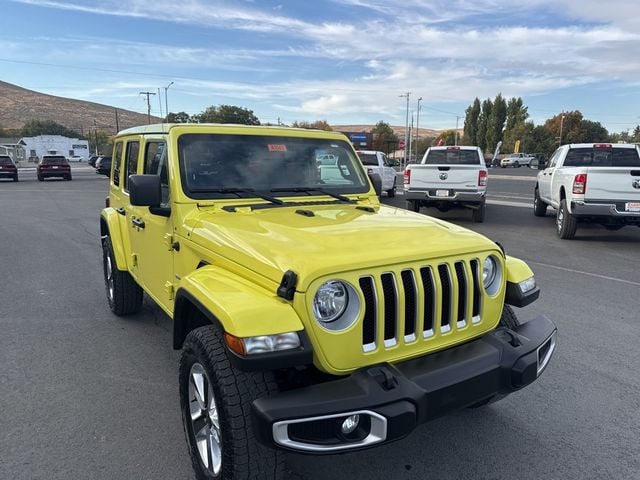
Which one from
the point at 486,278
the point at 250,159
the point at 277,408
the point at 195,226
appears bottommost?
the point at 277,408

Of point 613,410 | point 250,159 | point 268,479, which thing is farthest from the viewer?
point 250,159

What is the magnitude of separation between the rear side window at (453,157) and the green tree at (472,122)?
96.3m

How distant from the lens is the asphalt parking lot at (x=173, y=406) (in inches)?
109

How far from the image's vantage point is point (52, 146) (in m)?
90.3

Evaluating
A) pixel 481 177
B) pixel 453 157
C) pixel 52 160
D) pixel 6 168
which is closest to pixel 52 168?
pixel 52 160

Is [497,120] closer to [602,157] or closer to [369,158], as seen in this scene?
[369,158]

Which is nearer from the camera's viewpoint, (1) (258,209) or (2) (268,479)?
(2) (268,479)

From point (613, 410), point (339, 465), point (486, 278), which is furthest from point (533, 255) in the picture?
point (339, 465)

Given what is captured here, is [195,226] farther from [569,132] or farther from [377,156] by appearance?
[569,132]

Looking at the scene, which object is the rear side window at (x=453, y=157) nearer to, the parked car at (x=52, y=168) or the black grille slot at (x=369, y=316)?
the black grille slot at (x=369, y=316)

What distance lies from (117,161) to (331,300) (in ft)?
13.0

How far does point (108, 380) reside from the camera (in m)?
3.81

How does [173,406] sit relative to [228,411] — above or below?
below

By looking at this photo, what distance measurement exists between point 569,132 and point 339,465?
351 ft
